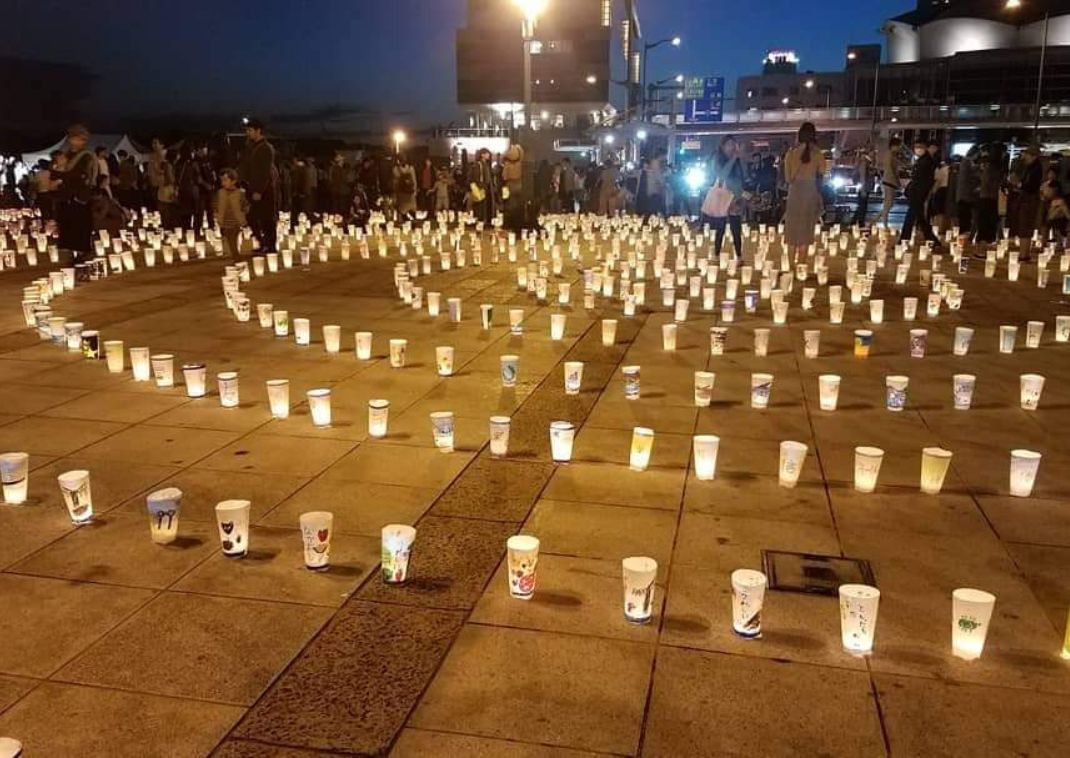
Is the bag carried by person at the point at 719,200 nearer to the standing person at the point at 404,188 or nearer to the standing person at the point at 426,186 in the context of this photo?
the standing person at the point at 404,188

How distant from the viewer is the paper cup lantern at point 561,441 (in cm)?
513

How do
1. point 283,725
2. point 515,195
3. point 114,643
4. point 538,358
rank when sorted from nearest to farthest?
point 283,725, point 114,643, point 538,358, point 515,195

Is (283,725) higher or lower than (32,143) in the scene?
lower

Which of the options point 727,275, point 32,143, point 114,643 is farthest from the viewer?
point 32,143

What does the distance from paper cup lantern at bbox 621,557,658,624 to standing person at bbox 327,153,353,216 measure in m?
18.5

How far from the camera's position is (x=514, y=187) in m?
18.1

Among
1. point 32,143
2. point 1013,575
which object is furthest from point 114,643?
point 32,143

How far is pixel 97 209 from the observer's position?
47.3ft

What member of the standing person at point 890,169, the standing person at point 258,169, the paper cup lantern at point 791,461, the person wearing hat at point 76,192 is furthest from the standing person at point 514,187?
the paper cup lantern at point 791,461

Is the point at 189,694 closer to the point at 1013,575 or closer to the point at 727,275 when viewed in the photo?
the point at 1013,575

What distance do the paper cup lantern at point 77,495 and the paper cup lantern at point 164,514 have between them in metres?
0.42

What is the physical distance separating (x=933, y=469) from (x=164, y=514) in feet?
12.5

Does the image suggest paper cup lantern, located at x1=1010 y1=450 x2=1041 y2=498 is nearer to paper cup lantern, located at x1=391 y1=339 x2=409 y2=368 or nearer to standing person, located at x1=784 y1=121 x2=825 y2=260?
paper cup lantern, located at x1=391 y1=339 x2=409 y2=368

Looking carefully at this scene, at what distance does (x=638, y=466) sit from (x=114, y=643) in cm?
281
